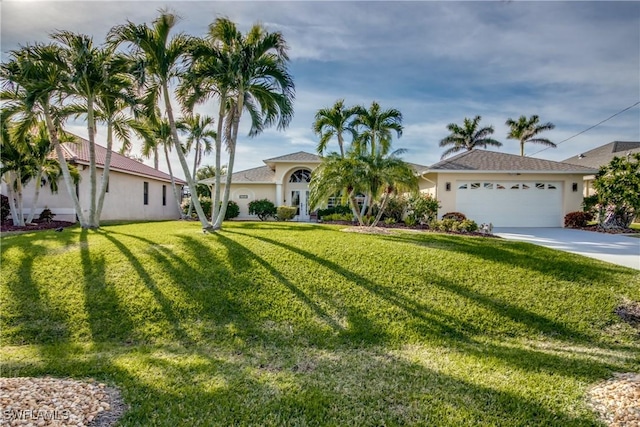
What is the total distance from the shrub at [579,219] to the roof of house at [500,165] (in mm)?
2209

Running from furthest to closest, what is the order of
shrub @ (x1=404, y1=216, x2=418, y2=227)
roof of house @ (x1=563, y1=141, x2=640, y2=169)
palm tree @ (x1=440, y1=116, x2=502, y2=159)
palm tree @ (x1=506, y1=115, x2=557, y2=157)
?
palm tree @ (x1=440, y1=116, x2=502, y2=159) → palm tree @ (x1=506, y1=115, x2=557, y2=157) → roof of house @ (x1=563, y1=141, x2=640, y2=169) → shrub @ (x1=404, y1=216, x2=418, y2=227)

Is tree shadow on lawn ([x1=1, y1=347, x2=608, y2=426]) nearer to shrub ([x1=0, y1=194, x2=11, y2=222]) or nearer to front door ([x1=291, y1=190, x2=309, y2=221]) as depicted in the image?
shrub ([x1=0, y1=194, x2=11, y2=222])

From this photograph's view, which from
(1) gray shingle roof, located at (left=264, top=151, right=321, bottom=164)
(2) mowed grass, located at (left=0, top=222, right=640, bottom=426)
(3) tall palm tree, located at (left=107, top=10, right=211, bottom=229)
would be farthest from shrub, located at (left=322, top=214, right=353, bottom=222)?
(3) tall palm tree, located at (left=107, top=10, right=211, bottom=229)

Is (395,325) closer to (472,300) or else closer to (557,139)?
(472,300)

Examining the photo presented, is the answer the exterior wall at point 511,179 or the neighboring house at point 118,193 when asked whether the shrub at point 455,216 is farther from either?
the neighboring house at point 118,193

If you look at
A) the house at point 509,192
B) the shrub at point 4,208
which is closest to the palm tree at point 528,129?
the house at point 509,192

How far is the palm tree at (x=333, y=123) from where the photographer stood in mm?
20356

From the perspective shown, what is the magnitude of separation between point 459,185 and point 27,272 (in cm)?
1798

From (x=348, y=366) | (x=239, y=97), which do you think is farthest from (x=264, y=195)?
(x=348, y=366)

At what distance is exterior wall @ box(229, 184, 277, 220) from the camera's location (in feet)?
75.6

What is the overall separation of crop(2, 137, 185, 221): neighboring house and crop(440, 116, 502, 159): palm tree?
2782 centimetres

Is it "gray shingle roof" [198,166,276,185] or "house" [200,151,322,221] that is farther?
"gray shingle roof" [198,166,276,185]

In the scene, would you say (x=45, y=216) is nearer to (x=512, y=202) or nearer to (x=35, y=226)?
(x=35, y=226)

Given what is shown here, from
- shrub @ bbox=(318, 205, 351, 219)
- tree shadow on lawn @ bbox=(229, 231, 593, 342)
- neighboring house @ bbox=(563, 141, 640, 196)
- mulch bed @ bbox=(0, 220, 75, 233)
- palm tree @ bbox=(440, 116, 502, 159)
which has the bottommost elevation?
tree shadow on lawn @ bbox=(229, 231, 593, 342)
